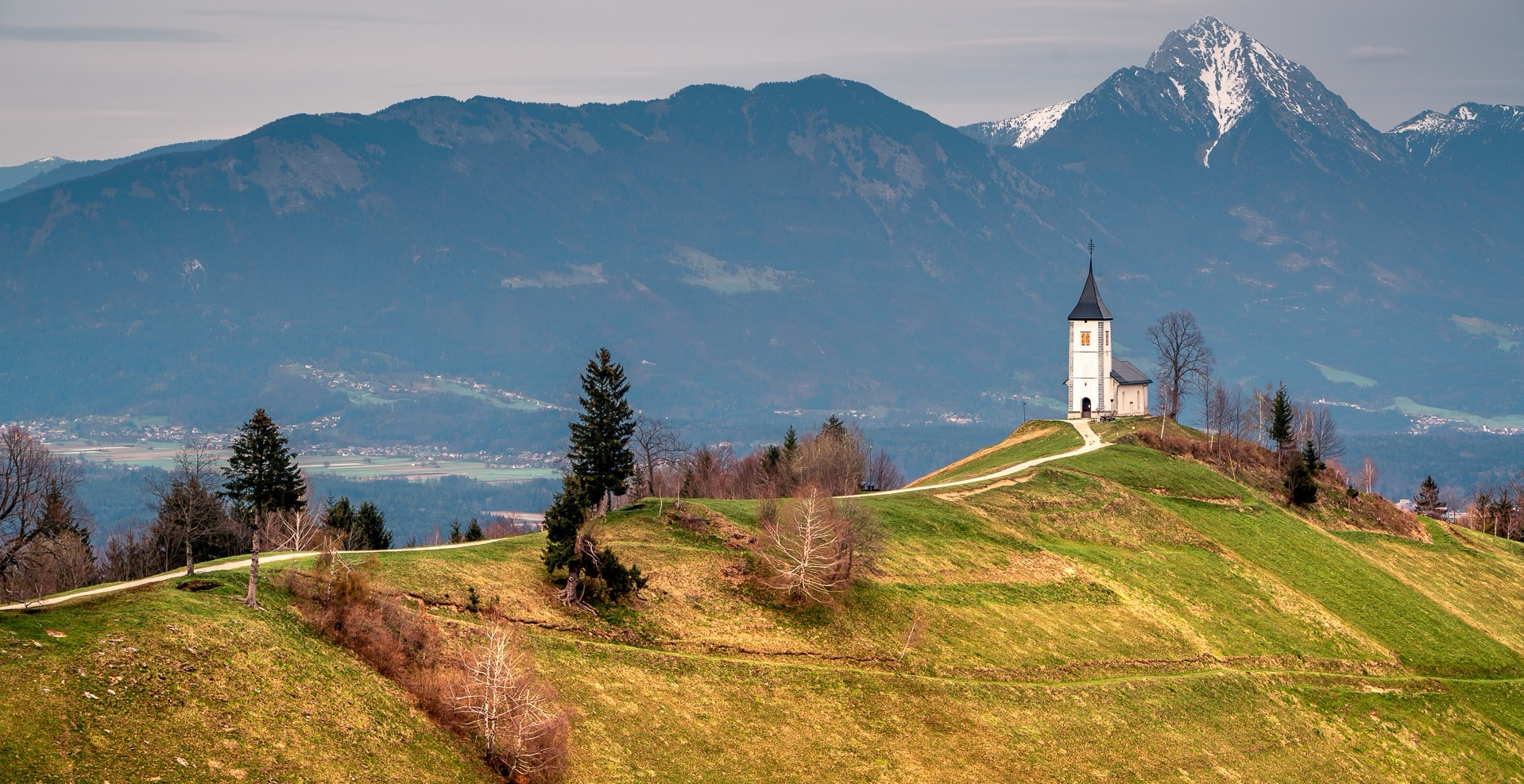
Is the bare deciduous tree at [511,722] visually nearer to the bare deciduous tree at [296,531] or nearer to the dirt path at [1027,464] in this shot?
the bare deciduous tree at [296,531]

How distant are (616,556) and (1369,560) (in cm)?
6502

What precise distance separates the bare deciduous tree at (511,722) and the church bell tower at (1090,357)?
325 feet

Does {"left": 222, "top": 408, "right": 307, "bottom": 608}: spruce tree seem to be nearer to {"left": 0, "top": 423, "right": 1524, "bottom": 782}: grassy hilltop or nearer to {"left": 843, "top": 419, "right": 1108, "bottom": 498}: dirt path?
{"left": 0, "top": 423, "right": 1524, "bottom": 782}: grassy hilltop

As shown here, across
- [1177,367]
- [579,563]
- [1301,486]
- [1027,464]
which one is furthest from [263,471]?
[1177,367]

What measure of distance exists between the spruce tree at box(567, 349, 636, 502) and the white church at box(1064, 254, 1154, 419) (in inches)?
2840

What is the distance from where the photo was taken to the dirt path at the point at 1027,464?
10603cm

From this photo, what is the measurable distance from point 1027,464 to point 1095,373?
1156 inches

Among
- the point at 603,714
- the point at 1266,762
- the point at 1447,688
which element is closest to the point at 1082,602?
the point at 1266,762

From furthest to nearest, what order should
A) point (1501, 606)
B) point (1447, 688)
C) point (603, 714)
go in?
1. point (1501, 606)
2. point (1447, 688)
3. point (603, 714)

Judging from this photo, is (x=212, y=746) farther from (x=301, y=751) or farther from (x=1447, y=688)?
(x=1447, y=688)

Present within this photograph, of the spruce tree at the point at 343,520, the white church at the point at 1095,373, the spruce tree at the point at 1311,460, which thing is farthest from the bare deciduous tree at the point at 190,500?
the spruce tree at the point at 1311,460

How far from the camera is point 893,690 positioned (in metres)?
67.5

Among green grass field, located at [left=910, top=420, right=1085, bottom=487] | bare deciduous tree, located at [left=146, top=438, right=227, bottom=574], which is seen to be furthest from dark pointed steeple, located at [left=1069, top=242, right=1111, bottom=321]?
bare deciduous tree, located at [left=146, top=438, right=227, bottom=574]

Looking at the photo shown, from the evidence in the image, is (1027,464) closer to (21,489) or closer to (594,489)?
(594,489)
